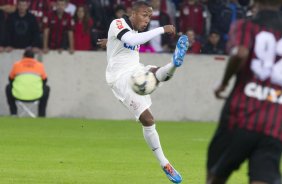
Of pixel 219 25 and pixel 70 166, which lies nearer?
pixel 70 166

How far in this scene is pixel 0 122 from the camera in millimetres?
20828

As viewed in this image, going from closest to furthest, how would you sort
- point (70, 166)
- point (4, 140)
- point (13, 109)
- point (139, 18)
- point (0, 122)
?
point (139, 18) < point (70, 166) < point (4, 140) < point (0, 122) < point (13, 109)

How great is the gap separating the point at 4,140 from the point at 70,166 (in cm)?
400

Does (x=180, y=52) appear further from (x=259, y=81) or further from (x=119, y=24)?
(x=259, y=81)

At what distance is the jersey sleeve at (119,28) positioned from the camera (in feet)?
40.0

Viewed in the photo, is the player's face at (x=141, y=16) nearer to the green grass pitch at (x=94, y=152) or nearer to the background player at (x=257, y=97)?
the green grass pitch at (x=94, y=152)

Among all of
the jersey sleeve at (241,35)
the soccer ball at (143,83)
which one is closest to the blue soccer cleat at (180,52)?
the soccer ball at (143,83)

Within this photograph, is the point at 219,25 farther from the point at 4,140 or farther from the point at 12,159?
the point at 12,159

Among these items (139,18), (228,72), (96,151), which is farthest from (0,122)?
(228,72)

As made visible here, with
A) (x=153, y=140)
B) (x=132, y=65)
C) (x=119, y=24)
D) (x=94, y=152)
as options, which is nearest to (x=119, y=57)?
(x=132, y=65)

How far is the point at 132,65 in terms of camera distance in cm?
1262

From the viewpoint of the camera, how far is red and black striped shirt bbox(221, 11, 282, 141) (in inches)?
280

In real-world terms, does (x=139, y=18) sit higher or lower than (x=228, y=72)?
lower

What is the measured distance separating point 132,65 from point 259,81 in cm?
554
